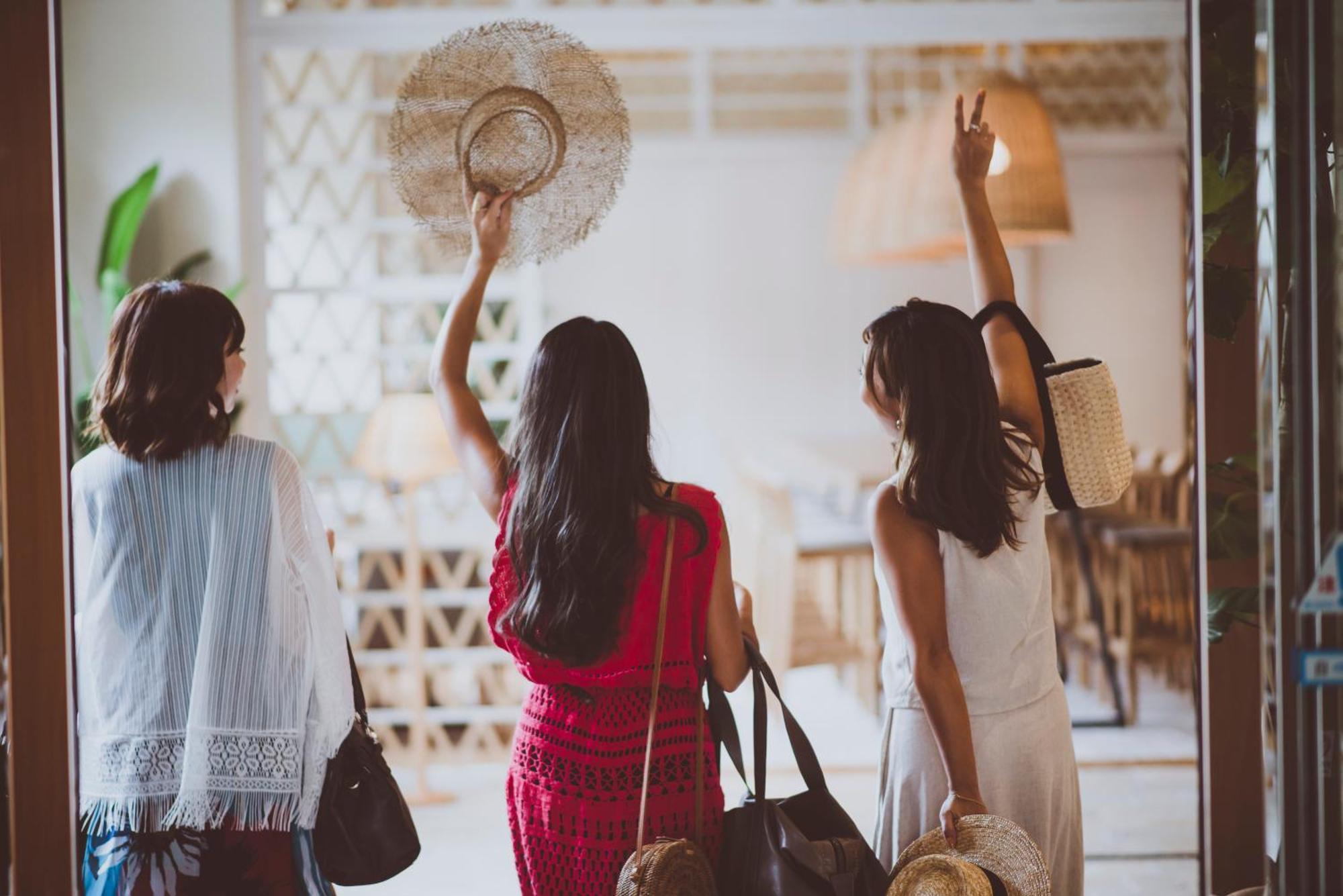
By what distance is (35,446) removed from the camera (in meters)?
1.37

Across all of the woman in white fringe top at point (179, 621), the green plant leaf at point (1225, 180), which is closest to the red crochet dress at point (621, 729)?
the woman in white fringe top at point (179, 621)

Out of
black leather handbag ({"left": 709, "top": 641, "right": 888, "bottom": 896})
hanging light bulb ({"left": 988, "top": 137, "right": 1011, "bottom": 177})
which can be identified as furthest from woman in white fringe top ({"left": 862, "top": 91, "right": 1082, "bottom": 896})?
hanging light bulb ({"left": 988, "top": 137, "right": 1011, "bottom": 177})

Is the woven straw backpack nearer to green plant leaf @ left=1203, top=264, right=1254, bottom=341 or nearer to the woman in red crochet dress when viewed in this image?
green plant leaf @ left=1203, top=264, right=1254, bottom=341

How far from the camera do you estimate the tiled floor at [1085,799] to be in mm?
2816

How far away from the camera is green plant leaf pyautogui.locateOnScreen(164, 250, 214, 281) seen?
317 centimetres

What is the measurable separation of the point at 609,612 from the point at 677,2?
252 cm

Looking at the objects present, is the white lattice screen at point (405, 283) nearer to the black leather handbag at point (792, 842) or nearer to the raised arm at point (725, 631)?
the raised arm at point (725, 631)

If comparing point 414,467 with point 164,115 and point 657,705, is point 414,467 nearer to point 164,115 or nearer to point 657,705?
point 164,115

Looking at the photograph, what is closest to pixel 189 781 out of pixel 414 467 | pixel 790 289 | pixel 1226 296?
pixel 1226 296

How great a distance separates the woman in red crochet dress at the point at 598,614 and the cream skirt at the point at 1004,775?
23 cm

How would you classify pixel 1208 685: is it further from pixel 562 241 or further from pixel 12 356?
pixel 12 356

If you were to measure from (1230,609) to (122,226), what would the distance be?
9.12ft

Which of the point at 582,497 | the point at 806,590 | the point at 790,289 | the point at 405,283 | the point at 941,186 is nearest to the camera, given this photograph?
the point at 582,497

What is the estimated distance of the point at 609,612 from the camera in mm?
1346
